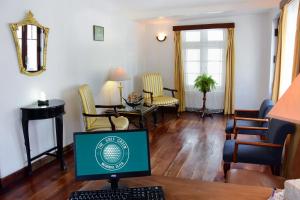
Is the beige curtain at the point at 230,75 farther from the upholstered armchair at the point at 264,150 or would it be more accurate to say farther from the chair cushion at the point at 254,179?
the chair cushion at the point at 254,179

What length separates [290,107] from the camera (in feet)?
3.32

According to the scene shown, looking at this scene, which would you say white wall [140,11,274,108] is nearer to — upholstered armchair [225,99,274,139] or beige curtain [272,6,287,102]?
beige curtain [272,6,287,102]

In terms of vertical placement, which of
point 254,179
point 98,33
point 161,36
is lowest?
point 254,179

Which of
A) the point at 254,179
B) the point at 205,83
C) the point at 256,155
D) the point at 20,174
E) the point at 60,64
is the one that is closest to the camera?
the point at 254,179

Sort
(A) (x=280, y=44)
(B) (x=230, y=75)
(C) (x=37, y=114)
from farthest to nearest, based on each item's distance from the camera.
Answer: (B) (x=230, y=75)
(A) (x=280, y=44)
(C) (x=37, y=114)

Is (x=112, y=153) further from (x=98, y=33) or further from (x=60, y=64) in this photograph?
(x=98, y=33)

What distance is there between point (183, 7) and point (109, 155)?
451cm

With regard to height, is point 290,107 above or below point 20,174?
above

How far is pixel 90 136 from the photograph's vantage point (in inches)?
54.8

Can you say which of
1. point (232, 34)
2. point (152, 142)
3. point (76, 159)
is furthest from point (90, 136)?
point (232, 34)

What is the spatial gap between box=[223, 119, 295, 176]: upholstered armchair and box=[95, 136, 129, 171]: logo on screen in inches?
68.3

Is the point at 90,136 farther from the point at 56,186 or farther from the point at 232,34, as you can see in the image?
the point at 232,34

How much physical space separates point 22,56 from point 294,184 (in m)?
3.13

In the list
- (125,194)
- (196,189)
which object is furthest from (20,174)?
(196,189)
